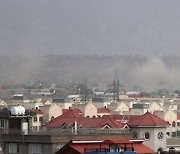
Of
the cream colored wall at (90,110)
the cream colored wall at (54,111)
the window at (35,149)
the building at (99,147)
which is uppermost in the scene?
the cream colored wall at (90,110)

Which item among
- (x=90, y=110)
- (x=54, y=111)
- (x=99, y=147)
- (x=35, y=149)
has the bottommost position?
(x=99, y=147)

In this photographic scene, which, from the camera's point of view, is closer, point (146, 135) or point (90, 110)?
point (146, 135)

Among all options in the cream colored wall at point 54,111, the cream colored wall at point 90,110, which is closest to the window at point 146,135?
the cream colored wall at point 54,111

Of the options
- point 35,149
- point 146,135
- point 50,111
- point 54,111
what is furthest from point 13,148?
point 50,111

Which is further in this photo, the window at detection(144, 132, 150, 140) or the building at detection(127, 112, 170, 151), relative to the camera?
the building at detection(127, 112, 170, 151)

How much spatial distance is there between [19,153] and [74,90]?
284 feet

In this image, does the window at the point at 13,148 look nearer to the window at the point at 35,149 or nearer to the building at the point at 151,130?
the window at the point at 35,149

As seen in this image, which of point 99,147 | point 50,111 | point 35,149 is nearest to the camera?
point 99,147

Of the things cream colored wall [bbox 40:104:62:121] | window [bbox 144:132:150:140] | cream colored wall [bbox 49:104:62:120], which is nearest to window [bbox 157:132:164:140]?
window [bbox 144:132:150:140]

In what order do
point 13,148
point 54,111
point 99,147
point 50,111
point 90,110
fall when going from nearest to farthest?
point 99,147
point 13,148
point 54,111
point 50,111
point 90,110

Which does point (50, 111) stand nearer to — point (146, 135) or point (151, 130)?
point (151, 130)

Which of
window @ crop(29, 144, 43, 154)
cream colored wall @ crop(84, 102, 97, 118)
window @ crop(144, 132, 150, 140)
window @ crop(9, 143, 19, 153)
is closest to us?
window @ crop(29, 144, 43, 154)

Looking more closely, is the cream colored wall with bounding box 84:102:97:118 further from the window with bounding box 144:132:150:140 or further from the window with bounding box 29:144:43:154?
the window with bounding box 29:144:43:154

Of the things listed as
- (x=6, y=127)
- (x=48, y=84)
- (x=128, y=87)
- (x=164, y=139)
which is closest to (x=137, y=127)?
(x=164, y=139)
